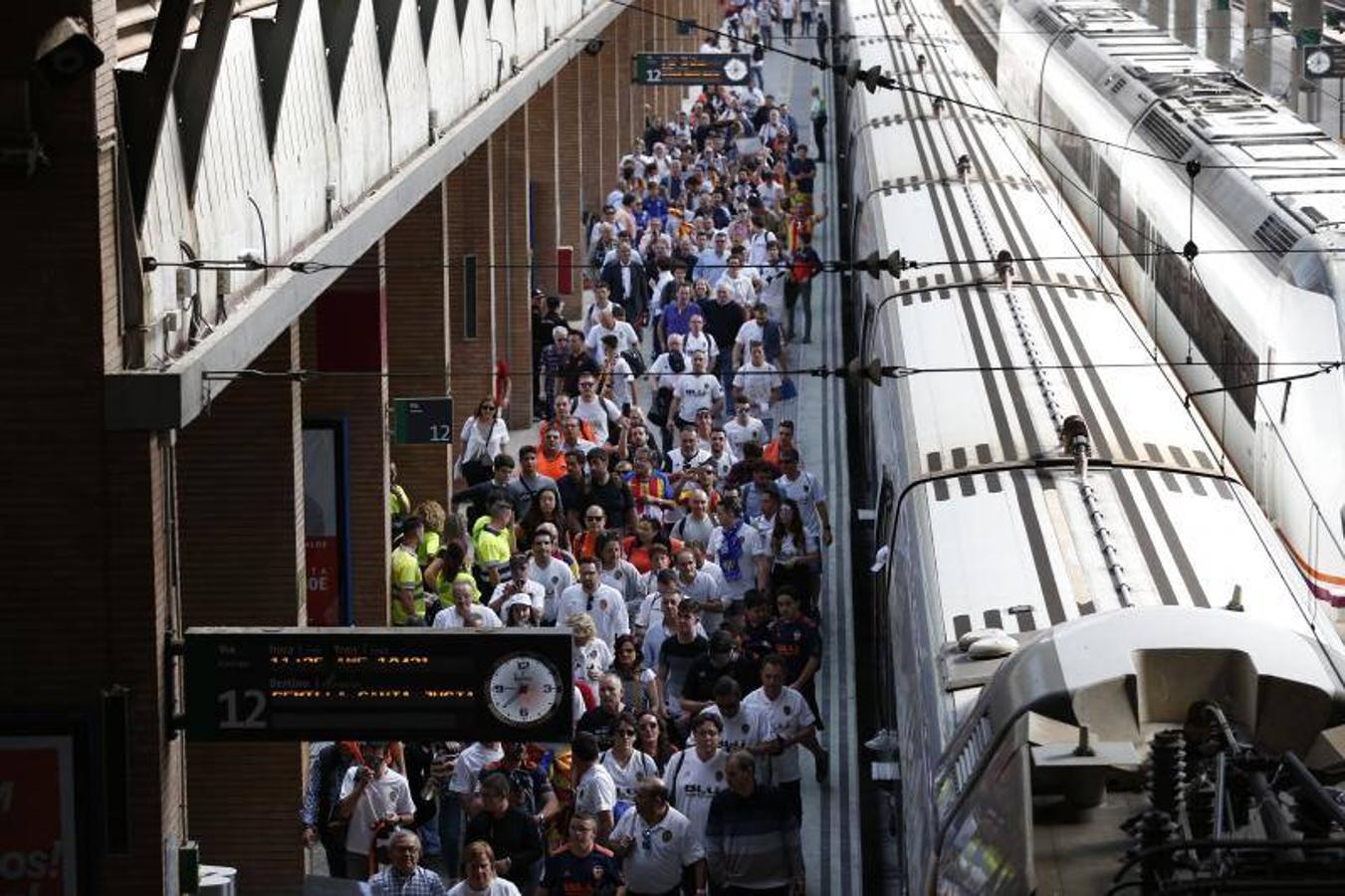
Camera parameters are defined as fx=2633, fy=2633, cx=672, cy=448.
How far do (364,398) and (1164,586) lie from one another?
8990 mm

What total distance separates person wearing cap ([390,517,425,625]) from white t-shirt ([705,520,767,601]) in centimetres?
210

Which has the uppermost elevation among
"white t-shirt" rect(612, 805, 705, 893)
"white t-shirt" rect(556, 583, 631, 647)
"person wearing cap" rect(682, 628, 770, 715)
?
"white t-shirt" rect(556, 583, 631, 647)

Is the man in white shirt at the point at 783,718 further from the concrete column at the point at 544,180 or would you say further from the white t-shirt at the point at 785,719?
the concrete column at the point at 544,180

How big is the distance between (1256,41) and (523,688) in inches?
1341

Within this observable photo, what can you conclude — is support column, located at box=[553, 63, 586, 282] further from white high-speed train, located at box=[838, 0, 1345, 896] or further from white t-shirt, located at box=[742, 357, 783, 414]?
white high-speed train, located at box=[838, 0, 1345, 896]

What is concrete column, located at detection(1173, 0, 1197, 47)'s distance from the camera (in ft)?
169

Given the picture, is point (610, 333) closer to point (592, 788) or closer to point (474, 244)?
point (474, 244)

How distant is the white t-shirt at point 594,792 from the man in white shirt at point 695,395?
1009cm

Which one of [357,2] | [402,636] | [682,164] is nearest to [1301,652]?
[402,636]

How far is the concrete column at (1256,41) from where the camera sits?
42906mm

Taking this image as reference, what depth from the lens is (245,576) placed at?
1589 cm

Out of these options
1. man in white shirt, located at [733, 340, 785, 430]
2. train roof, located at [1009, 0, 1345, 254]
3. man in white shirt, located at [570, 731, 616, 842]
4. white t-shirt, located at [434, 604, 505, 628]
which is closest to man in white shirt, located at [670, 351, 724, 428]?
man in white shirt, located at [733, 340, 785, 430]

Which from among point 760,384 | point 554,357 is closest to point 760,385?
point 760,384

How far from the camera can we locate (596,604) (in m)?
17.0
